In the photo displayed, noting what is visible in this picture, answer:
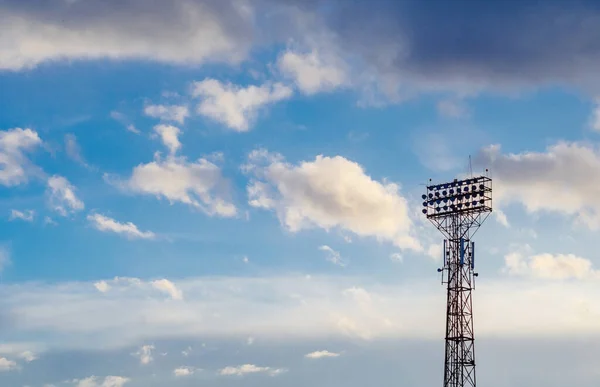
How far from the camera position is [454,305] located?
6698 inches

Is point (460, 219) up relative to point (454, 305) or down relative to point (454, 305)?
up

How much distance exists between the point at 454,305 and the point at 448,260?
615cm

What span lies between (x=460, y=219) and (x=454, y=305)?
38.8 feet

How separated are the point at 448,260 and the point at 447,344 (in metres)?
11.3

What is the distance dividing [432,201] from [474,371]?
24.1 meters

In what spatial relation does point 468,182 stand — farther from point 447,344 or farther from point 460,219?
point 447,344

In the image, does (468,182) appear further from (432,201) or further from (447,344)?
(447,344)

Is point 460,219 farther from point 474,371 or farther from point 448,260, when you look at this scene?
point 474,371

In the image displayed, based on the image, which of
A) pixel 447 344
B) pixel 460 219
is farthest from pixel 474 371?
pixel 460 219

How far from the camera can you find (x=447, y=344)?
169875 millimetres

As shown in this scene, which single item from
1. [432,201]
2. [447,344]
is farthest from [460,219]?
[447,344]

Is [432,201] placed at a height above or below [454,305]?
above

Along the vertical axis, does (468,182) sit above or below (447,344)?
above

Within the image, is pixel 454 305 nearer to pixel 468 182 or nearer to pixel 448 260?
pixel 448 260
